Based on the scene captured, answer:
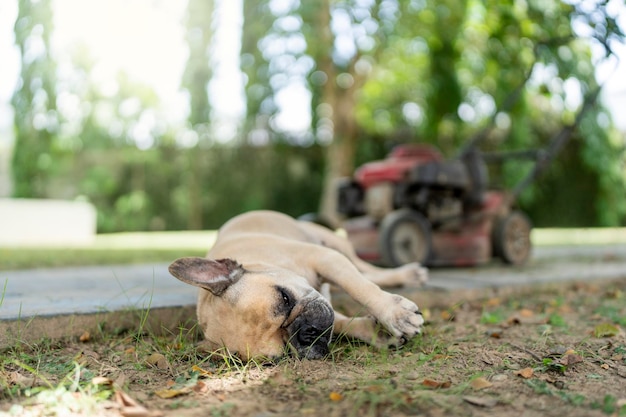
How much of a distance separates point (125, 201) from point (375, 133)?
235 inches

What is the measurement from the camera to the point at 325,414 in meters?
1.72

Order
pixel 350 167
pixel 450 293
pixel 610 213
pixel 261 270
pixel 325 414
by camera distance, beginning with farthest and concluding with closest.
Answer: pixel 610 213 < pixel 350 167 < pixel 450 293 < pixel 261 270 < pixel 325 414

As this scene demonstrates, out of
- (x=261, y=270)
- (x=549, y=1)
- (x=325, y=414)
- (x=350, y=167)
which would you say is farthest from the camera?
(x=350, y=167)

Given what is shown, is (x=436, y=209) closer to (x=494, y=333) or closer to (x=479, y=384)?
(x=494, y=333)

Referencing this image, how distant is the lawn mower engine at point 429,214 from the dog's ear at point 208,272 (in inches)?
81.2

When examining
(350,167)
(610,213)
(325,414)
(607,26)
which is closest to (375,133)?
(350,167)

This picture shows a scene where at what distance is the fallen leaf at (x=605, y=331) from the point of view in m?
2.75

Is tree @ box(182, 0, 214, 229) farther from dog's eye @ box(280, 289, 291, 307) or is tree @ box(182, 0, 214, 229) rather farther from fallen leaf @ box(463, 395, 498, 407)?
fallen leaf @ box(463, 395, 498, 407)

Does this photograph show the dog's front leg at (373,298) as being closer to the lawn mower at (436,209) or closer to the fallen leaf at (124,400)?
the fallen leaf at (124,400)

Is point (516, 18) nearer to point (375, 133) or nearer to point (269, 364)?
point (269, 364)

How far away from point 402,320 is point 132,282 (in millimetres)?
2107

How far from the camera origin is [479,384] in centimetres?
196

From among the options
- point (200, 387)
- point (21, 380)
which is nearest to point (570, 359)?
point (200, 387)

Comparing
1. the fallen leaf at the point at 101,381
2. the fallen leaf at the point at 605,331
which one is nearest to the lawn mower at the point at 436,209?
the fallen leaf at the point at 605,331
